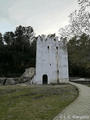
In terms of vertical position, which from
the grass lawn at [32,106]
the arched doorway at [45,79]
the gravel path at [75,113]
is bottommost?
the arched doorway at [45,79]

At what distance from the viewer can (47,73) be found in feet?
94.4

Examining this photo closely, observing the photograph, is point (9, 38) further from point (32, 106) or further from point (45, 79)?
point (32, 106)

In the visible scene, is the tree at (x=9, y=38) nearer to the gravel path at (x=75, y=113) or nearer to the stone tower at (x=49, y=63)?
the stone tower at (x=49, y=63)

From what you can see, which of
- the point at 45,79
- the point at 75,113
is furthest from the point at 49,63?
the point at 75,113

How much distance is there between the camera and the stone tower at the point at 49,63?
28641 millimetres

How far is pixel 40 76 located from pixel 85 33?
20.2 m

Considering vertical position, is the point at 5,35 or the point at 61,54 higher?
the point at 5,35

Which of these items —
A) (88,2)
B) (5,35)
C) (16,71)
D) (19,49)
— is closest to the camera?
(88,2)

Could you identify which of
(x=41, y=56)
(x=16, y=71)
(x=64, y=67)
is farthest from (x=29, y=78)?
(x=16, y=71)

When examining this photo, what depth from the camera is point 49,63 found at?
1136 inches

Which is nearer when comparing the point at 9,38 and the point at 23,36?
the point at 9,38

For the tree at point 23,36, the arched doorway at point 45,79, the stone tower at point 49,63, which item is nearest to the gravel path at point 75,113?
the stone tower at point 49,63

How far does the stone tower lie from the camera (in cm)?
2864

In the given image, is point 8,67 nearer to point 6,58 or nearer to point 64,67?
point 6,58
